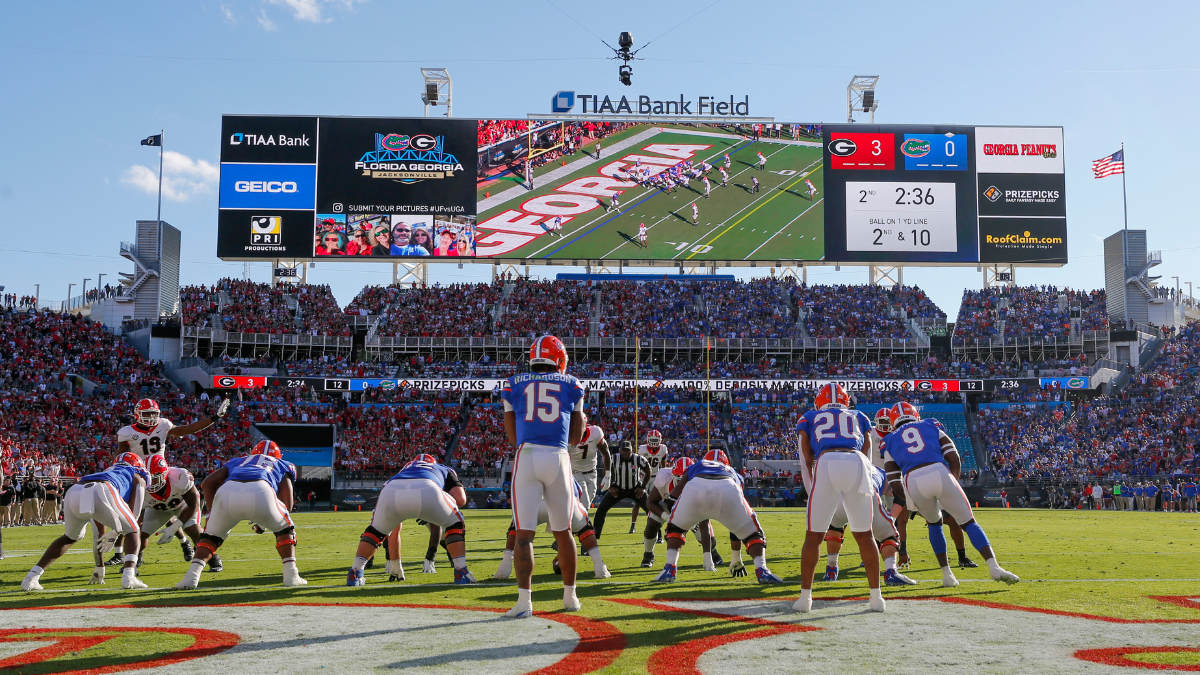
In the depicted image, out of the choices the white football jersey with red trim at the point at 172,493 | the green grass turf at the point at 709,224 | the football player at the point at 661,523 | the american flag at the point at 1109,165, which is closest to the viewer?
the football player at the point at 661,523

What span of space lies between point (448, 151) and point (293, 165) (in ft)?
25.9

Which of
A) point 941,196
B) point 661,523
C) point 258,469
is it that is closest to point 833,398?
point 661,523

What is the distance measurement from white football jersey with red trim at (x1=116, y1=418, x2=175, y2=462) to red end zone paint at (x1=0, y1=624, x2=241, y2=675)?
6206mm

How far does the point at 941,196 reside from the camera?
48.8 m

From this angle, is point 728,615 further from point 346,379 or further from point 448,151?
point 448,151

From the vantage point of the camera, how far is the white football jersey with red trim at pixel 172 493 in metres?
12.9

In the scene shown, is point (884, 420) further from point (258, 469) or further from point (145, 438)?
point (145, 438)

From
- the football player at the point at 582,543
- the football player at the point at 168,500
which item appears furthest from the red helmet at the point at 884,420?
the football player at the point at 168,500

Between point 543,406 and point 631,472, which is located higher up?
point 543,406

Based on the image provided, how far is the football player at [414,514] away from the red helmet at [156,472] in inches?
145

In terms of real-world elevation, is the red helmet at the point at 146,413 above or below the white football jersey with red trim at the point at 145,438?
above

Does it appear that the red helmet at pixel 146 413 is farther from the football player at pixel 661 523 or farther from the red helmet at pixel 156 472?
the football player at pixel 661 523

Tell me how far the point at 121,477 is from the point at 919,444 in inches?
377

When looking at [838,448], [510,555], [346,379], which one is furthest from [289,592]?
[346,379]
